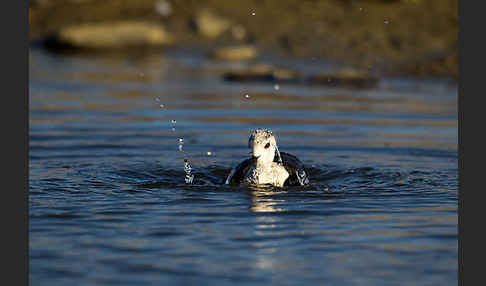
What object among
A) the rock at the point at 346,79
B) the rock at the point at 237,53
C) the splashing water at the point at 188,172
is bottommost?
the splashing water at the point at 188,172

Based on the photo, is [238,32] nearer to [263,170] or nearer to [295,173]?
[295,173]

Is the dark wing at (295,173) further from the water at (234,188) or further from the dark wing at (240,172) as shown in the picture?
the dark wing at (240,172)

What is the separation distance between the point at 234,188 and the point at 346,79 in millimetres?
8647

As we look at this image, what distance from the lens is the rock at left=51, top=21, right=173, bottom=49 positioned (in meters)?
22.3

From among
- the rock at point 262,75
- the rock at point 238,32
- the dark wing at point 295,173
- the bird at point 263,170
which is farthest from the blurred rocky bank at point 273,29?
the bird at point 263,170

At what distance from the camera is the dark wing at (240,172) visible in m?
9.82

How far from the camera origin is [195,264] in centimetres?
687

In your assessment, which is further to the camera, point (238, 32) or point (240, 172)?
point (238, 32)

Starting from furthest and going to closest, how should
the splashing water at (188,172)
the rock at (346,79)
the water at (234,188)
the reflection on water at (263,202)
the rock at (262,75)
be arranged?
1. the rock at (262,75)
2. the rock at (346,79)
3. the splashing water at (188,172)
4. the reflection on water at (263,202)
5. the water at (234,188)

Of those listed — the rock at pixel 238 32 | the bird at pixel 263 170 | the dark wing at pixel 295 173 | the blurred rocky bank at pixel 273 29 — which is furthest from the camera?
the rock at pixel 238 32

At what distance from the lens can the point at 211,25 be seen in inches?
882

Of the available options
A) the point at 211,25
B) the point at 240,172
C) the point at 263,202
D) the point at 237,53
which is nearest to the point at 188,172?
the point at 240,172

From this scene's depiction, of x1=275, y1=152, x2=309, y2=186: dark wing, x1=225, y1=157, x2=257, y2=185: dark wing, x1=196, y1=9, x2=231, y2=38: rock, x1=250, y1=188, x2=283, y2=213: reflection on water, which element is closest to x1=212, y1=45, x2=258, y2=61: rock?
x1=196, y1=9, x2=231, y2=38: rock

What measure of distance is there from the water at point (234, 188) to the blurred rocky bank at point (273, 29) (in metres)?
2.35
